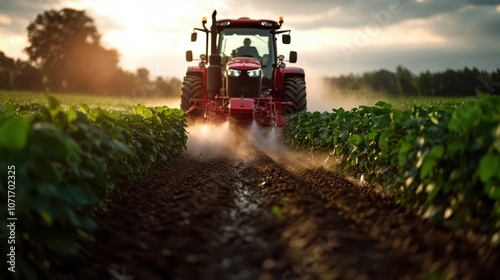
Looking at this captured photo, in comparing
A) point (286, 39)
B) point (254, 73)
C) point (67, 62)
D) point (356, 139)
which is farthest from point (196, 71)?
point (67, 62)

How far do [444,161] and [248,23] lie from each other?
36.5ft

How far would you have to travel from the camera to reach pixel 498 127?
3.66m

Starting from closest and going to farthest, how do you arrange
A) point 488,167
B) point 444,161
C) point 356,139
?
point 488,167
point 444,161
point 356,139

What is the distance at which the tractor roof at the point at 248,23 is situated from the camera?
14961 mm

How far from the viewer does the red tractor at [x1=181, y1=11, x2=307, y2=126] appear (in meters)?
13.9

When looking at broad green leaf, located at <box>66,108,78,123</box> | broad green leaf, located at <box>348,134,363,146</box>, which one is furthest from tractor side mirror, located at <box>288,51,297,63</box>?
broad green leaf, located at <box>66,108,78,123</box>

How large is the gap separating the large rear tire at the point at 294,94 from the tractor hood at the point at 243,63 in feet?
3.67

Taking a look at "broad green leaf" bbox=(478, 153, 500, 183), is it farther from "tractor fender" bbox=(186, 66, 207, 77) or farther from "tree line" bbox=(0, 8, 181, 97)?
"tree line" bbox=(0, 8, 181, 97)

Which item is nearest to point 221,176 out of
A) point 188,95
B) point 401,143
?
point 401,143

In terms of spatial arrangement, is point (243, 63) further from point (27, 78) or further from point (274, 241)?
point (27, 78)

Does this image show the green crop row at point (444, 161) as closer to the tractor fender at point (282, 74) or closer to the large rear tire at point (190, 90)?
the tractor fender at point (282, 74)

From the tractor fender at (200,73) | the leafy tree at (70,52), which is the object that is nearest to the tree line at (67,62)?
the leafy tree at (70,52)

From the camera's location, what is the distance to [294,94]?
1495 cm

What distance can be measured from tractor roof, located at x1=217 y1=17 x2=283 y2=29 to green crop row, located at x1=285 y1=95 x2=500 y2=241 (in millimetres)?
8312
